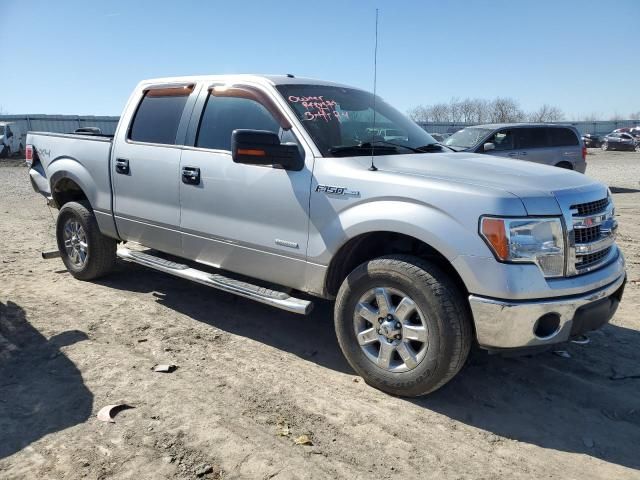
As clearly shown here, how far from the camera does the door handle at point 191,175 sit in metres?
4.32

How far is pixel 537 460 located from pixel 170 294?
3.85 m

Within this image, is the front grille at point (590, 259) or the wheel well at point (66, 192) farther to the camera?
the wheel well at point (66, 192)

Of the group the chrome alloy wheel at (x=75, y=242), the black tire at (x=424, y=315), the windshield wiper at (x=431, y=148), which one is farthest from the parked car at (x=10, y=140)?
the black tire at (x=424, y=315)

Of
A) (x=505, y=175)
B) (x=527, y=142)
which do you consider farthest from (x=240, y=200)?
(x=527, y=142)

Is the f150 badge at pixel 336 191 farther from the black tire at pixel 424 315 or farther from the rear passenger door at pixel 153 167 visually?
the rear passenger door at pixel 153 167

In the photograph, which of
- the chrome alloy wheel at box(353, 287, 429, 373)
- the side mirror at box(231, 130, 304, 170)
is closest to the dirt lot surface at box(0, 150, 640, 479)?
the chrome alloy wheel at box(353, 287, 429, 373)

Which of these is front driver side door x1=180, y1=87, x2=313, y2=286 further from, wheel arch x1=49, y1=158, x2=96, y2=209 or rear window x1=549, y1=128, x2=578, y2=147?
rear window x1=549, y1=128, x2=578, y2=147

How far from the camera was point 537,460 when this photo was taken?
2.87m

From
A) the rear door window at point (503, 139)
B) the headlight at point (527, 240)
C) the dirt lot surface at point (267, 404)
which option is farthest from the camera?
the rear door window at point (503, 139)

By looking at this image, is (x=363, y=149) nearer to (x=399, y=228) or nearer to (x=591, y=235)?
(x=399, y=228)

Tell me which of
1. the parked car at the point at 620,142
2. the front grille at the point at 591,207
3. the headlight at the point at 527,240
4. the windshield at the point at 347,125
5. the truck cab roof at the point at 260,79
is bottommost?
the headlight at the point at 527,240

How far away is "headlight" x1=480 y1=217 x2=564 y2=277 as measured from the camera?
294cm

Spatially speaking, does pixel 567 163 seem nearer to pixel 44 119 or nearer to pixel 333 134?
pixel 333 134

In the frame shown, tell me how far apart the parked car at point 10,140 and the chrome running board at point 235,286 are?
22.5 meters
